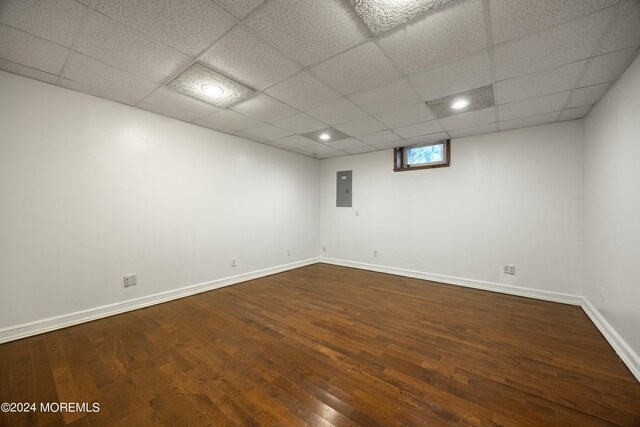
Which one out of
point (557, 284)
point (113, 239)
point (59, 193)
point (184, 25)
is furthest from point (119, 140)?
point (557, 284)

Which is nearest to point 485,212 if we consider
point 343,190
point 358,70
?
point 343,190

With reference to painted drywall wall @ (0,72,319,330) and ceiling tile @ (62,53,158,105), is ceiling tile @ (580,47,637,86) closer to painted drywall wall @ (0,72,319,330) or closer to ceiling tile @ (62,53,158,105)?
ceiling tile @ (62,53,158,105)

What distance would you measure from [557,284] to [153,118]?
6316mm

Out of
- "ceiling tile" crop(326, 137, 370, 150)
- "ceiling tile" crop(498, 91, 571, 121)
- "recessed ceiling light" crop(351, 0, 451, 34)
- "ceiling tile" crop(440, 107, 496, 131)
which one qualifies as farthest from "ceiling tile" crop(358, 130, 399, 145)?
"recessed ceiling light" crop(351, 0, 451, 34)

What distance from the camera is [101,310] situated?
9.59ft

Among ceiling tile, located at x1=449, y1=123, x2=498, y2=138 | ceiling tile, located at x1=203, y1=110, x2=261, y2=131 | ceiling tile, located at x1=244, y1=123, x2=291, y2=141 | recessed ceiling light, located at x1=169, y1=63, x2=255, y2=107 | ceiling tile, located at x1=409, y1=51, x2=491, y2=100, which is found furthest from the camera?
ceiling tile, located at x1=244, y1=123, x2=291, y2=141

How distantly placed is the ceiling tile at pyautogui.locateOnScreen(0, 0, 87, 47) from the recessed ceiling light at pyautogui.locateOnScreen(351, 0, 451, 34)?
6.29 ft

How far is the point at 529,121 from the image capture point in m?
3.53

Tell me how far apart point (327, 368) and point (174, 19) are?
9.58 ft

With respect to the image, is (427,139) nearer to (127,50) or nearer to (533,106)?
(533,106)

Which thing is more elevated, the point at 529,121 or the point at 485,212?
the point at 529,121

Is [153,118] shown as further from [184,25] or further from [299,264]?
[299,264]

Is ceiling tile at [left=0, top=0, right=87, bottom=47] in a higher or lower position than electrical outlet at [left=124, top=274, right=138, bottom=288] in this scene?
higher

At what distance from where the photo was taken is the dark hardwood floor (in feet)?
5.07
